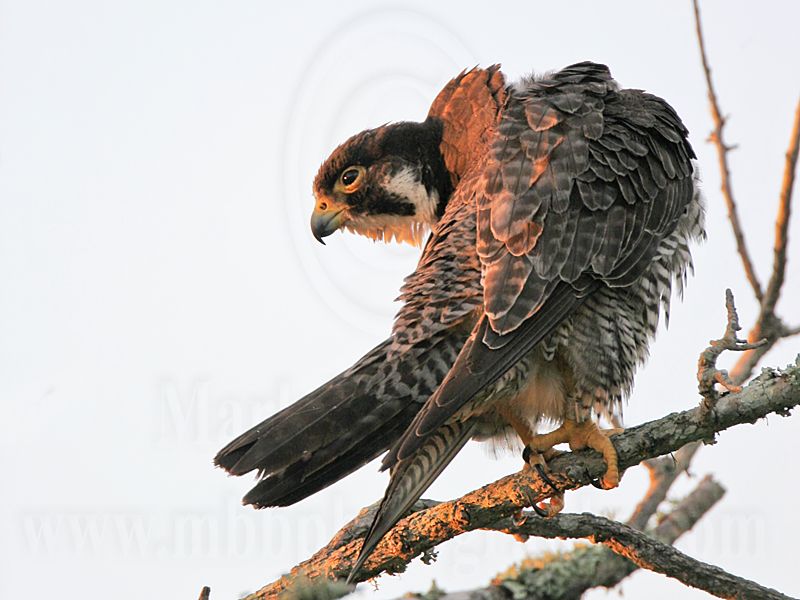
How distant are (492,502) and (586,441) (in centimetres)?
53

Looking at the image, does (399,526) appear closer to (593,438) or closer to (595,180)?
(593,438)

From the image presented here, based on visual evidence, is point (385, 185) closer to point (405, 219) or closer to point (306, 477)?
point (405, 219)

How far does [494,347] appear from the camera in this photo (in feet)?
12.9

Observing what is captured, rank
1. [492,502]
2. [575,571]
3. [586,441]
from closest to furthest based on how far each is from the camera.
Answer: [492,502] → [586,441] → [575,571]

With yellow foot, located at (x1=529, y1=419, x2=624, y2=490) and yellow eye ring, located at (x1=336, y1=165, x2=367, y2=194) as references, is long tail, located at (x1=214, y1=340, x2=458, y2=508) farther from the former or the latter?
yellow eye ring, located at (x1=336, y1=165, x2=367, y2=194)

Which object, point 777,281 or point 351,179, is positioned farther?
point 351,179

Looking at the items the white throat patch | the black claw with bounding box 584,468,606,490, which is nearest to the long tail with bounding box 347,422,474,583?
the black claw with bounding box 584,468,606,490

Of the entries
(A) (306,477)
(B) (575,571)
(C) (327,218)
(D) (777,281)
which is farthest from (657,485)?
(A) (306,477)

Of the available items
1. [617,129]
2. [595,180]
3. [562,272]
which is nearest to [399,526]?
[562,272]

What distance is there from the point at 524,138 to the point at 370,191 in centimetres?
113

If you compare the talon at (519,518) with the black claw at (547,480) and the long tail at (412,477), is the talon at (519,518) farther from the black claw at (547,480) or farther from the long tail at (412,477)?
the long tail at (412,477)

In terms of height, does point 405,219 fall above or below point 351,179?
below

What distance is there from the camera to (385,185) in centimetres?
546

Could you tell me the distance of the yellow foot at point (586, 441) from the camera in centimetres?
424
